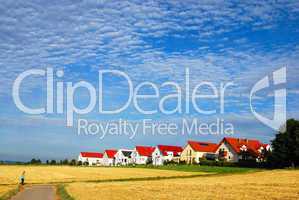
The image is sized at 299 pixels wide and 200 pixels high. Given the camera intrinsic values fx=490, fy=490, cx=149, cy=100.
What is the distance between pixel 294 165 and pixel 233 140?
41458 millimetres

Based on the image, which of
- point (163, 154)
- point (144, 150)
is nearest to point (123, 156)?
point (144, 150)

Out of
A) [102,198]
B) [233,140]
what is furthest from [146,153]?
[102,198]

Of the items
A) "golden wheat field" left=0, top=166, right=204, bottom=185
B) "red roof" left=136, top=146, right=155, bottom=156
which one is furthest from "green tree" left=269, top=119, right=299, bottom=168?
"red roof" left=136, top=146, right=155, bottom=156

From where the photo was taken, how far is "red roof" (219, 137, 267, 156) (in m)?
120

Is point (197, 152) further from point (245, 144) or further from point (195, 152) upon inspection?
point (245, 144)

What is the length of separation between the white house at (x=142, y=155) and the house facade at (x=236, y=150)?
35.1 metres

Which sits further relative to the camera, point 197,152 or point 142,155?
point 142,155

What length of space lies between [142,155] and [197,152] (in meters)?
30.2

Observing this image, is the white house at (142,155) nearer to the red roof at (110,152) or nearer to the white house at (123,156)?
the white house at (123,156)

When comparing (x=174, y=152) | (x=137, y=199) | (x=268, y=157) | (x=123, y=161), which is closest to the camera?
(x=137, y=199)

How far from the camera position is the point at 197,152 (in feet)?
436

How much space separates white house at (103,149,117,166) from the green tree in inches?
3943

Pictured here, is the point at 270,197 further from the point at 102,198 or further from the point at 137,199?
the point at 102,198

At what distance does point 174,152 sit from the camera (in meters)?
154
